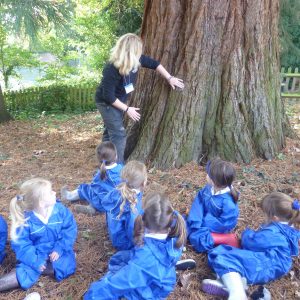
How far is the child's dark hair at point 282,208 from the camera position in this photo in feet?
9.57

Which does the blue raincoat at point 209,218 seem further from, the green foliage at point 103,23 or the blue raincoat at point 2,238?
the green foliage at point 103,23

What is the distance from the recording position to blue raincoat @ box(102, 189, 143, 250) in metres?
3.22

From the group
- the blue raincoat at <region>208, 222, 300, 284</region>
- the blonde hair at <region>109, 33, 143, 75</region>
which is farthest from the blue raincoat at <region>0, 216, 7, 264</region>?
the blonde hair at <region>109, 33, 143, 75</region>

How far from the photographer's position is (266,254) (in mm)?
2943

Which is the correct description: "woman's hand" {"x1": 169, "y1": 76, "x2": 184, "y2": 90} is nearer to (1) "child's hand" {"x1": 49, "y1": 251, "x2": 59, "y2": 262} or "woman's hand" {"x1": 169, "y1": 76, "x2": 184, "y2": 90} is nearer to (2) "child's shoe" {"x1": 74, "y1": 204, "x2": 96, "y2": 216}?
(2) "child's shoe" {"x1": 74, "y1": 204, "x2": 96, "y2": 216}

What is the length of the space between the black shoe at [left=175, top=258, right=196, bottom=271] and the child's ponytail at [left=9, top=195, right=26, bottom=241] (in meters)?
1.36

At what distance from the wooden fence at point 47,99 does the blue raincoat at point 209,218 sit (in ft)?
34.5

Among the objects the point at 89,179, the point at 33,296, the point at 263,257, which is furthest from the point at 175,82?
the point at 33,296

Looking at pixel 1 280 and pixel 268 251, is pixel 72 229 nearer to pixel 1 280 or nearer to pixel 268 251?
pixel 1 280

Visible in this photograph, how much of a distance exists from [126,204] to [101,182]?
0.74 metres

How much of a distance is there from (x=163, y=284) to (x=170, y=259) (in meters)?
0.20

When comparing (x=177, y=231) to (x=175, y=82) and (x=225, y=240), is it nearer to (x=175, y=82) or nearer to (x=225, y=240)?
(x=225, y=240)

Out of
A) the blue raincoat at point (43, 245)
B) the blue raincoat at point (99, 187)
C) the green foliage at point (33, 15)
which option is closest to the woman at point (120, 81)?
the blue raincoat at point (99, 187)

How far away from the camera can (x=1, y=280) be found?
287 centimetres
